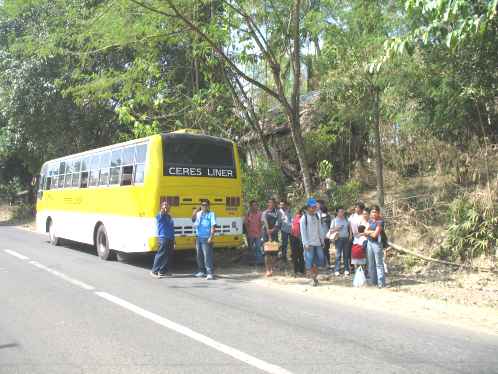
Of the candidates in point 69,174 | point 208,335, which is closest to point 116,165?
point 69,174

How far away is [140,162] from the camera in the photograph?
1245 cm

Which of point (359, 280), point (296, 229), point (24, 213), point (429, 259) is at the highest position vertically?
point (24, 213)

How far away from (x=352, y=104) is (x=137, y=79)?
22.6ft

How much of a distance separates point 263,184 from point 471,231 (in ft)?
24.2

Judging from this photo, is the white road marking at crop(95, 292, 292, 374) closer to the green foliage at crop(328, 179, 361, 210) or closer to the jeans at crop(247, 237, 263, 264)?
the jeans at crop(247, 237, 263, 264)

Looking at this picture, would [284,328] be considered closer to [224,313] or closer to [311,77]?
[224,313]

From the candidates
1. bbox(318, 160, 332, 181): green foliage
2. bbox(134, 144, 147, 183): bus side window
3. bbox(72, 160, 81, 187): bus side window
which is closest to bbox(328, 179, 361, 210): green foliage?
bbox(318, 160, 332, 181): green foliage

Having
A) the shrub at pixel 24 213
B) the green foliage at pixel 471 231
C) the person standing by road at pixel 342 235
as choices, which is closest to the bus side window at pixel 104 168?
the person standing by road at pixel 342 235

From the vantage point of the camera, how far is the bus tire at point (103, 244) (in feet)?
46.3

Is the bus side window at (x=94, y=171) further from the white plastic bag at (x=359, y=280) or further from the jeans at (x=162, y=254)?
the white plastic bag at (x=359, y=280)

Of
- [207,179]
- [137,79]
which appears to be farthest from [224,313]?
[137,79]

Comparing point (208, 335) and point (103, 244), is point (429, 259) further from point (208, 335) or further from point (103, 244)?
point (103, 244)

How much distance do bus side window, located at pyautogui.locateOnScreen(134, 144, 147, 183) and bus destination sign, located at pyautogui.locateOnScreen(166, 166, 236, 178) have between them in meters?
0.74

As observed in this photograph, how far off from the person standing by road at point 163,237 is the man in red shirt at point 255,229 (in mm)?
2280
